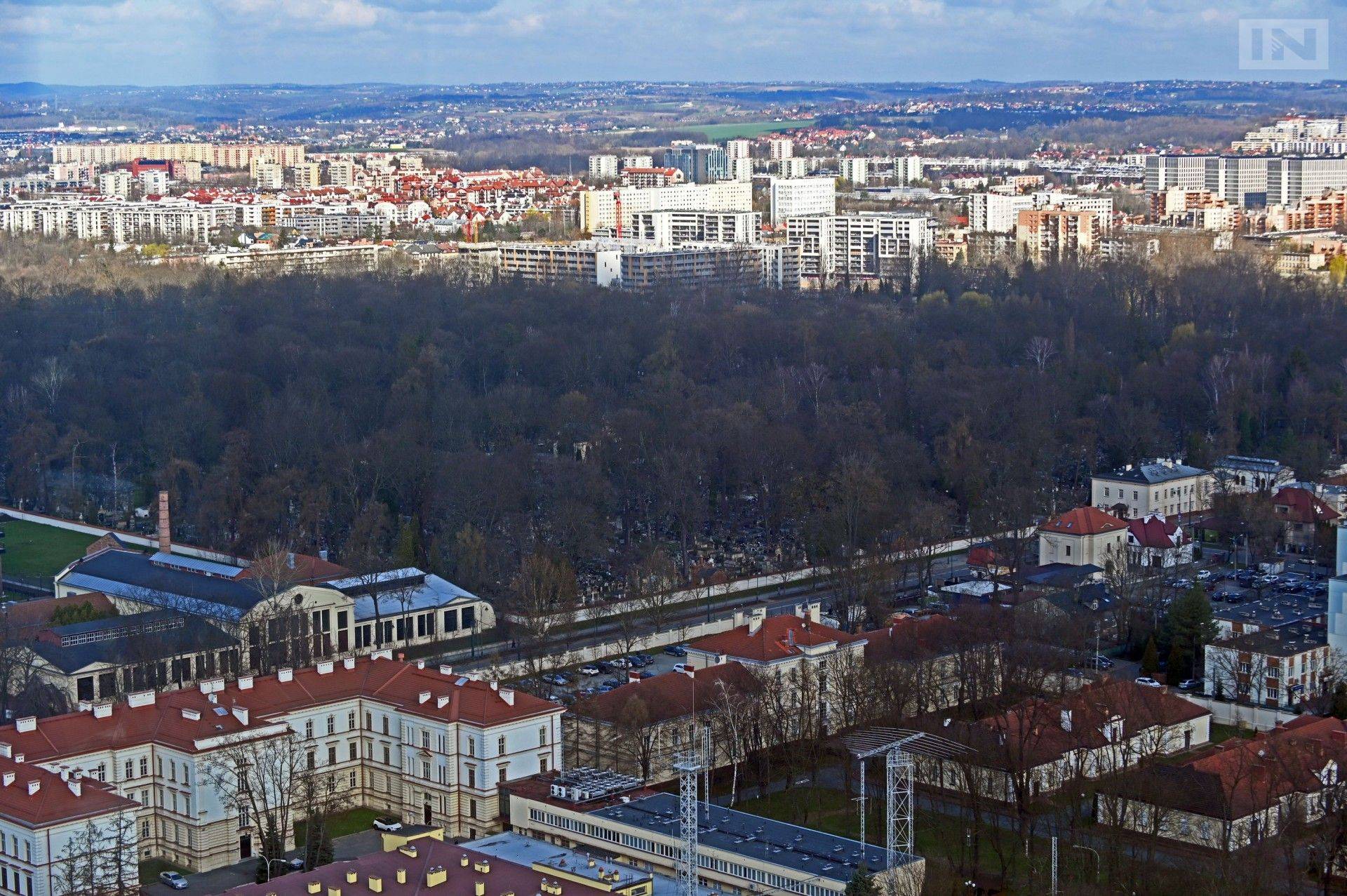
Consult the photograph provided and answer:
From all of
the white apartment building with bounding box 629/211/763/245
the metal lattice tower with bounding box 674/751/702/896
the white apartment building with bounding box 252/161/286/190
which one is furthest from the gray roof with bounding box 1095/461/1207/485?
the white apartment building with bounding box 252/161/286/190

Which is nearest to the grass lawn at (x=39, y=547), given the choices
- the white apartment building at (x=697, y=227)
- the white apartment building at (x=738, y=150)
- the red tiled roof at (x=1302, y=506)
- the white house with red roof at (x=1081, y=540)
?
the white house with red roof at (x=1081, y=540)

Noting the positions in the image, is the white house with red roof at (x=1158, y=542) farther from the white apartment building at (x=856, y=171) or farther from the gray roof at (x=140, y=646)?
the white apartment building at (x=856, y=171)

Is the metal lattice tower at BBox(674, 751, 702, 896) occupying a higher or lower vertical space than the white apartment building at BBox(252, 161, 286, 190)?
lower

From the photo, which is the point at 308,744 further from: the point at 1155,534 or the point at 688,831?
the point at 1155,534

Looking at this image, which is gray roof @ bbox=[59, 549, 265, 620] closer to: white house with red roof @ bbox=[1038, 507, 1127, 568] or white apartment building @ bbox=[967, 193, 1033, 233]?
white house with red roof @ bbox=[1038, 507, 1127, 568]

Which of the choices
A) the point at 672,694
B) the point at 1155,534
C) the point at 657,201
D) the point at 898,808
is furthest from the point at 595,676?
the point at 657,201

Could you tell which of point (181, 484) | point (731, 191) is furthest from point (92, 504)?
point (731, 191)
